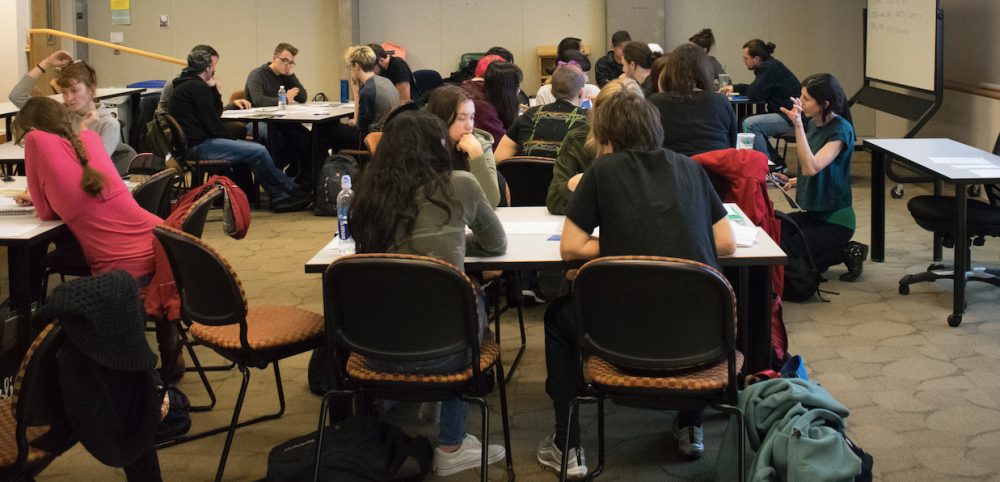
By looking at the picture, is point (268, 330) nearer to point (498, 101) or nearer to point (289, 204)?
point (498, 101)

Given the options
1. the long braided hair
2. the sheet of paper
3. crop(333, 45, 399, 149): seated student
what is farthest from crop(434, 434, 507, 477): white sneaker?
crop(333, 45, 399, 149): seated student

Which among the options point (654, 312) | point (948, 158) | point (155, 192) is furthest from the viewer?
point (948, 158)

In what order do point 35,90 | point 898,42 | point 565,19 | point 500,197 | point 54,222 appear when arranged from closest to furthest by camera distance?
point 54,222, point 500,197, point 35,90, point 898,42, point 565,19

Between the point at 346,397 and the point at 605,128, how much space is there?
117 cm

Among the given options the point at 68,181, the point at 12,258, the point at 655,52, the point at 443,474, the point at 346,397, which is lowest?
the point at 443,474

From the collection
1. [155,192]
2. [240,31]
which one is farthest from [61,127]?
[240,31]

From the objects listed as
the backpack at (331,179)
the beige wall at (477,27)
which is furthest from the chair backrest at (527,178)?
the beige wall at (477,27)

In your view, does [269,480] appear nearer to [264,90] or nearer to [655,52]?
[655,52]

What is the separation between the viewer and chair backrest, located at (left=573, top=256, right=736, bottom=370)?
2.69 metres

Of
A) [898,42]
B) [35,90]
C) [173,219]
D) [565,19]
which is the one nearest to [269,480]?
[173,219]

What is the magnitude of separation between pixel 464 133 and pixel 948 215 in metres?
2.51

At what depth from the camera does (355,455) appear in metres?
3.08

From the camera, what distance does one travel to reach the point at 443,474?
3.33 meters

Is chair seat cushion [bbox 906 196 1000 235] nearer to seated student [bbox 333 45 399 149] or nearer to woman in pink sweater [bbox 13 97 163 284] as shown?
woman in pink sweater [bbox 13 97 163 284]
